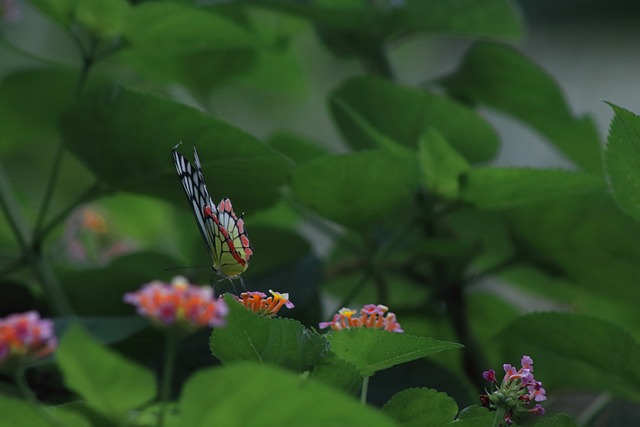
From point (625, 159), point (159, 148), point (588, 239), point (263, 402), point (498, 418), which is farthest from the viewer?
point (588, 239)

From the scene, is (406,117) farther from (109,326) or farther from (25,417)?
(25,417)

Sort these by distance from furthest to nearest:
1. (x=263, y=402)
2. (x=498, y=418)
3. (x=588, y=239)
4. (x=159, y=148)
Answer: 1. (x=588, y=239)
2. (x=159, y=148)
3. (x=498, y=418)
4. (x=263, y=402)

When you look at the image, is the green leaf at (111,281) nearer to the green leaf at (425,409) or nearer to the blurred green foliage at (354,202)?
the blurred green foliage at (354,202)

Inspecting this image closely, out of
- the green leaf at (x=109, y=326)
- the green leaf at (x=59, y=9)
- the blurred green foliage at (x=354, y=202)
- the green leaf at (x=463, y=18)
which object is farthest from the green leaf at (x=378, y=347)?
the green leaf at (x=463, y=18)

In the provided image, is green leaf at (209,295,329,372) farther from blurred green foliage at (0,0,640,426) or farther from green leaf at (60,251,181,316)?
green leaf at (60,251,181,316)

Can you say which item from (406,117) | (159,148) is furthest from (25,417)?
(406,117)

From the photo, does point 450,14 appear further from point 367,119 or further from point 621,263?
point 621,263
